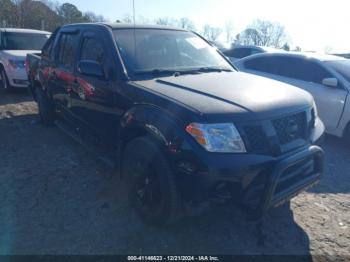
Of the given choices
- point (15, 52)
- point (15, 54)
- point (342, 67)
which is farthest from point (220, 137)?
point (15, 52)

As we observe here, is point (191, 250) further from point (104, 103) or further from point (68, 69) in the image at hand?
point (68, 69)

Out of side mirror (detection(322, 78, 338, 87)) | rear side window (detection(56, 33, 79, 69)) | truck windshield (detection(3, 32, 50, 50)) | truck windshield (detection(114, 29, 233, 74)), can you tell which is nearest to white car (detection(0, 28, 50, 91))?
truck windshield (detection(3, 32, 50, 50))

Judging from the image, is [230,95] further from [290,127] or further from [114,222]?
[114,222]

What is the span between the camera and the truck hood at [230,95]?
2674mm

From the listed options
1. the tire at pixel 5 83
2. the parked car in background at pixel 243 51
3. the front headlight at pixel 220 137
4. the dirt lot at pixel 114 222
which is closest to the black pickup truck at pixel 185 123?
the front headlight at pixel 220 137

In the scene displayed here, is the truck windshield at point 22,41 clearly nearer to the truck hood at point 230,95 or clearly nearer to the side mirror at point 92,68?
the side mirror at point 92,68

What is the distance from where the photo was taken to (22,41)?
30.8 feet

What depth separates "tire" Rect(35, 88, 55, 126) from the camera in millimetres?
5815

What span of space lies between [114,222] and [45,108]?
11.2ft

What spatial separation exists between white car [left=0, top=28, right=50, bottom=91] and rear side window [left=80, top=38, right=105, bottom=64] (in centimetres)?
488

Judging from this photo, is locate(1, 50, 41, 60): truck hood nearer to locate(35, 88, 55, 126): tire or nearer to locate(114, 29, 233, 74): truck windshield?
locate(35, 88, 55, 126): tire

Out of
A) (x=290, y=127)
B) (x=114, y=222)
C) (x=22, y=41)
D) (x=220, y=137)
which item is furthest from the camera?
(x=22, y=41)

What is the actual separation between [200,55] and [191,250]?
2382 millimetres

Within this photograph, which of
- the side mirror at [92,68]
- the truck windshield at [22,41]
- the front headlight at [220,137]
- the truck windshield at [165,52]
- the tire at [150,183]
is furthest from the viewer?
the truck windshield at [22,41]
